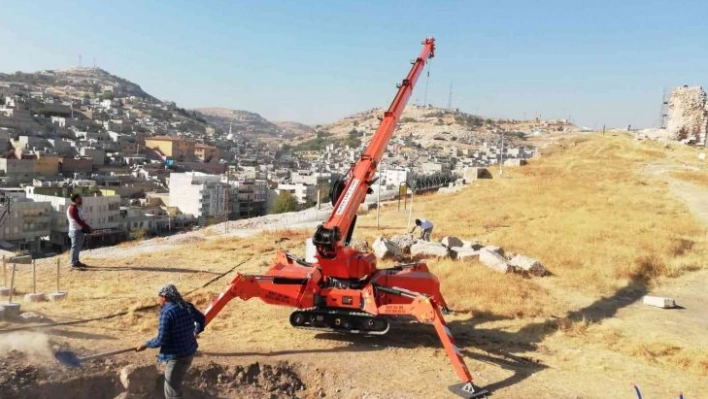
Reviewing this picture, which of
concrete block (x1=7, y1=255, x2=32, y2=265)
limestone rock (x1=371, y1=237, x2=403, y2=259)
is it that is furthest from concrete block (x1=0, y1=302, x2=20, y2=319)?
limestone rock (x1=371, y1=237, x2=403, y2=259)

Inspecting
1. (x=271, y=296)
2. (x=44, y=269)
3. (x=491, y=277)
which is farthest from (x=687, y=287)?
(x=44, y=269)

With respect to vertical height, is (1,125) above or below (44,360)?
above

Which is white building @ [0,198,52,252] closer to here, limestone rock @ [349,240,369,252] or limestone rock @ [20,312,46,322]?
limestone rock @ [349,240,369,252]

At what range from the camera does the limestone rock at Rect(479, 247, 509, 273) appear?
13.0 metres

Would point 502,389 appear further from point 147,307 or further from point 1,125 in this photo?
point 1,125

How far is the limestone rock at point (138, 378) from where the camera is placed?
664cm

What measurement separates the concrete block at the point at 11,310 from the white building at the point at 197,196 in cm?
5867

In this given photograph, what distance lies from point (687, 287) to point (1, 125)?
121 m

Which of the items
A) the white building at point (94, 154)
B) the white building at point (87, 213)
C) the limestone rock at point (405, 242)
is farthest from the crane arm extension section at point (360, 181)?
the white building at point (94, 154)

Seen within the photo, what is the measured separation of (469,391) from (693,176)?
31234mm

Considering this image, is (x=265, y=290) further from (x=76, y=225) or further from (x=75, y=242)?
(x=75, y=242)

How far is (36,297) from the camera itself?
9.25 meters

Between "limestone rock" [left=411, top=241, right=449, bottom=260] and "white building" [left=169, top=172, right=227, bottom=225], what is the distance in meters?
54.8

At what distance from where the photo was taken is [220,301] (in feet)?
26.0
